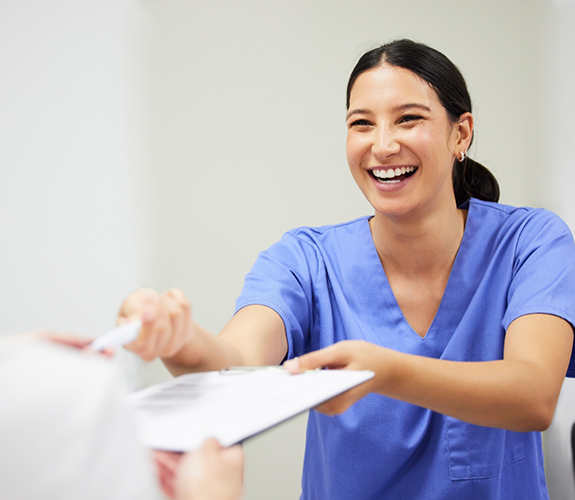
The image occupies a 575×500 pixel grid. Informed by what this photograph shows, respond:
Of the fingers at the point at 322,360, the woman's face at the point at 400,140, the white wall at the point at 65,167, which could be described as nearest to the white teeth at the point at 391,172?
A: the woman's face at the point at 400,140

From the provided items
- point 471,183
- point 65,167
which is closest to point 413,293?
point 471,183

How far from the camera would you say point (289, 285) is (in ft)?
3.07

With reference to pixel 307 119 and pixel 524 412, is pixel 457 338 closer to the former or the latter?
pixel 524 412

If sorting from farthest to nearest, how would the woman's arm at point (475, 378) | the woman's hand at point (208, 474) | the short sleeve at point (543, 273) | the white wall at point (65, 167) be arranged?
the white wall at point (65, 167) → the short sleeve at point (543, 273) → the woman's arm at point (475, 378) → the woman's hand at point (208, 474)

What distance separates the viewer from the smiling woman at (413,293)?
2.85 feet

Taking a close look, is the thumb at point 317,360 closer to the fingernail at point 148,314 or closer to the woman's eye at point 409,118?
the fingernail at point 148,314

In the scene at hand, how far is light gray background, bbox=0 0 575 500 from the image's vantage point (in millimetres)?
1577

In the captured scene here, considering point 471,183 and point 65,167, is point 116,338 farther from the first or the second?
point 65,167

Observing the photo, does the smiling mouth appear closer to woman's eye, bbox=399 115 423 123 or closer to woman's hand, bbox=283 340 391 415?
woman's eye, bbox=399 115 423 123

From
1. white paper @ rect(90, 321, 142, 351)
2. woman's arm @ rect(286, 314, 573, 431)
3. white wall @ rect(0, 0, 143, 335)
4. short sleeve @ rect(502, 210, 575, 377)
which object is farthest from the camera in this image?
white wall @ rect(0, 0, 143, 335)

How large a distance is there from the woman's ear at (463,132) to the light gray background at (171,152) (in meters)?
0.64

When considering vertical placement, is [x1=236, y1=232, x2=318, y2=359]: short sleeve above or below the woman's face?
below

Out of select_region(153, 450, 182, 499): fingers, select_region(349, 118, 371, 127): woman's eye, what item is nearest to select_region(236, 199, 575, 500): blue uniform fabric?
select_region(349, 118, 371, 127): woman's eye

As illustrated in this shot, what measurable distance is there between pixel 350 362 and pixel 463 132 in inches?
24.1
